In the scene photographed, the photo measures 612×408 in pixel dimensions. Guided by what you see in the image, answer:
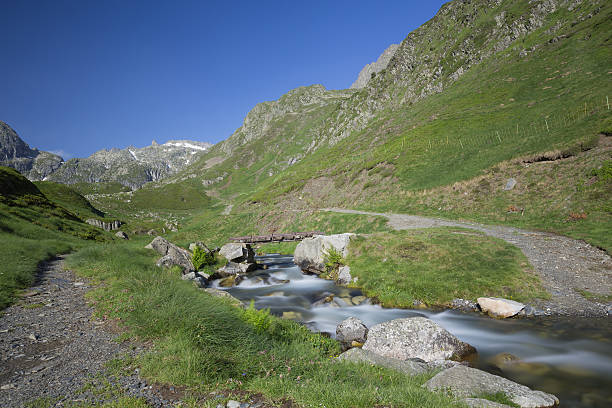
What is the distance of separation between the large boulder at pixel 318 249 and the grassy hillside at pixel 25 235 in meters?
23.0

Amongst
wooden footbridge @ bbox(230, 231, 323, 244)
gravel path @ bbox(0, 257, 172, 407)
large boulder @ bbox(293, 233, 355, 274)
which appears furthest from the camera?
wooden footbridge @ bbox(230, 231, 323, 244)

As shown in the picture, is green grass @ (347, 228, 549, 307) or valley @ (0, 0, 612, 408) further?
green grass @ (347, 228, 549, 307)

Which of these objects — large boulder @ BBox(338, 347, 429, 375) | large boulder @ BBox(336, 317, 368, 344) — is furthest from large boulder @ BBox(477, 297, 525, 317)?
large boulder @ BBox(338, 347, 429, 375)

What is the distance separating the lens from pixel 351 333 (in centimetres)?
1438

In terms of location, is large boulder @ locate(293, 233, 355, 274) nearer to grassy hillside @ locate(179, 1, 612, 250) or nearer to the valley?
the valley

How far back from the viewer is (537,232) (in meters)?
28.0

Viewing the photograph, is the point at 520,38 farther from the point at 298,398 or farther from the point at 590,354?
the point at 298,398

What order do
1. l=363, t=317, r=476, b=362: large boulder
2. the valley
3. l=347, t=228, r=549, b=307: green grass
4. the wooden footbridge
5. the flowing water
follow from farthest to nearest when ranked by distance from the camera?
the wooden footbridge → l=347, t=228, r=549, b=307: green grass → l=363, t=317, r=476, b=362: large boulder → the flowing water → the valley

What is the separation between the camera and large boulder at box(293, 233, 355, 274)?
29.5 meters

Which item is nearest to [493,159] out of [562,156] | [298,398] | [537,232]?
[562,156]

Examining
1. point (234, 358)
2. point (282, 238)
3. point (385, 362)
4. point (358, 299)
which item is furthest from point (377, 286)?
point (282, 238)

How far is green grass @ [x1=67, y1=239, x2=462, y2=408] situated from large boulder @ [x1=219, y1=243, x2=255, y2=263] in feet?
70.8

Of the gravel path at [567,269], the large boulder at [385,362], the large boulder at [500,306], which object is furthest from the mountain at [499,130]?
the large boulder at [385,362]

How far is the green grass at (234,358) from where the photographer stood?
6.07 metres
